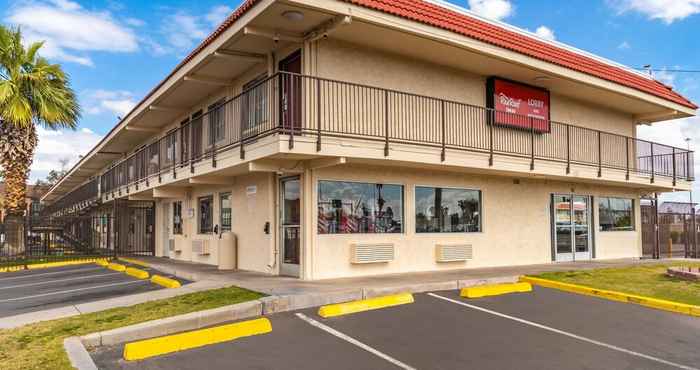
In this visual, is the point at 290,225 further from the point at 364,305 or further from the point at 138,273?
the point at 138,273

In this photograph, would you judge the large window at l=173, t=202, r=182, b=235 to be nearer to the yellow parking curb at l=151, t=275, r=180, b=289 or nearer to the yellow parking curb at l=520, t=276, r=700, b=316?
the yellow parking curb at l=151, t=275, r=180, b=289

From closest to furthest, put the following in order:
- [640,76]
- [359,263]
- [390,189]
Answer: [359,263] → [390,189] → [640,76]

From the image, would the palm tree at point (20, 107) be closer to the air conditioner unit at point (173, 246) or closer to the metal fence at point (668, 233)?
the air conditioner unit at point (173, 246)

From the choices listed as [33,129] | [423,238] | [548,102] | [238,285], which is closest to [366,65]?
[423,238]

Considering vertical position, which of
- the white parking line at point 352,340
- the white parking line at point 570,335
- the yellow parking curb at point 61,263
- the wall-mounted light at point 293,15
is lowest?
the yellow parking curb at point 61,263

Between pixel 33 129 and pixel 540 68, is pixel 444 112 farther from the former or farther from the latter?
pixel 33 129

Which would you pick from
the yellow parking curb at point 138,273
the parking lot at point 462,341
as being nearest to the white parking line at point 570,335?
the parking lot at point 462,341

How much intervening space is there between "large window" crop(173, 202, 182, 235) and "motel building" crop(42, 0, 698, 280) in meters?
0.11

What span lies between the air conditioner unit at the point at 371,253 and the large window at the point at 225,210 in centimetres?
478

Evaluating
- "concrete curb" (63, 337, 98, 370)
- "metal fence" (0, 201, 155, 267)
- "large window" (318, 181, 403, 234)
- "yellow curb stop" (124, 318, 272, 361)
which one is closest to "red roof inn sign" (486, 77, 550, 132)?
"large window" (318, 181, 403, 234)

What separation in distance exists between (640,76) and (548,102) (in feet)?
21.5

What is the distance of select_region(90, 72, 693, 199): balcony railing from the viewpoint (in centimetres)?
1090

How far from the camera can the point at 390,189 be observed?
12.4 m

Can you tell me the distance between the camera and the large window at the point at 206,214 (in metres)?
15.9
